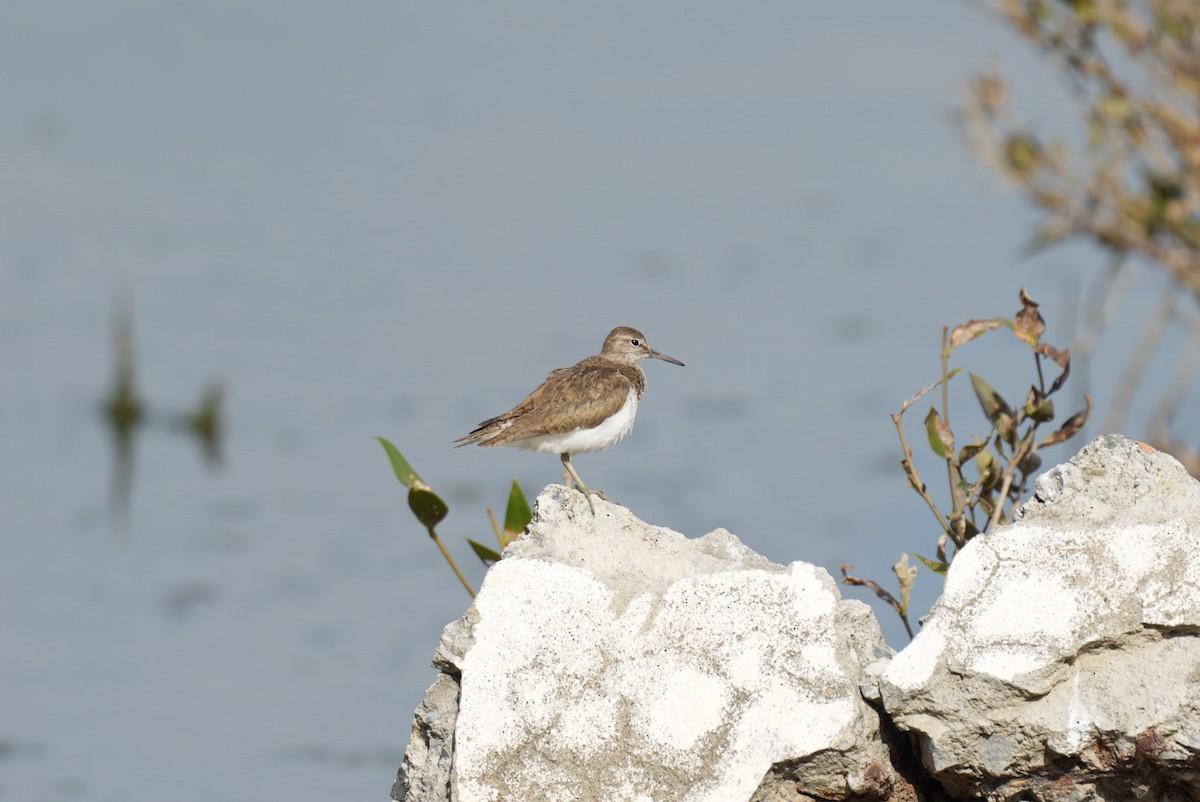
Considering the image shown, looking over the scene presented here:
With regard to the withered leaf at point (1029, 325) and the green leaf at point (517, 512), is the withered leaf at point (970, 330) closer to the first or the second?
the withered leaf at point (1029, 325)

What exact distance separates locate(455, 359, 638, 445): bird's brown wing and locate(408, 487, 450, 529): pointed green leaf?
29.7 inches

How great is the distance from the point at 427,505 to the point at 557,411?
102cm

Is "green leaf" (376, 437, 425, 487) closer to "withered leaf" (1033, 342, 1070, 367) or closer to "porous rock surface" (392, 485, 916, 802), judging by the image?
"porous rock surface" (392, 485, 916, 802)

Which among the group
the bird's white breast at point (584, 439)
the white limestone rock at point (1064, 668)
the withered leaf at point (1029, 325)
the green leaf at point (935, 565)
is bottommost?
the white limestone rock at point (1064, 668)

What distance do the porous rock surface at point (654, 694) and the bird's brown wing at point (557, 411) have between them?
1.94 meters

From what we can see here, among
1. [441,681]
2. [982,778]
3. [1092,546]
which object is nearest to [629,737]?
[441,681]

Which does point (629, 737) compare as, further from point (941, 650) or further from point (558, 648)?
point (941, 650)

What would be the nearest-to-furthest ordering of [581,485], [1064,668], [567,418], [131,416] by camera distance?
[1064,668] < [581,485] < [567,418] < [131,416]

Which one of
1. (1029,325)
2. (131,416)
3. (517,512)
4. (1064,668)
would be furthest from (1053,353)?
(131,416)

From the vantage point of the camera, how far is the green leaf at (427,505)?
5953mm

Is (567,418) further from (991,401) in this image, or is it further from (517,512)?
(991,401)

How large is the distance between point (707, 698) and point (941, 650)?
609 millimetres

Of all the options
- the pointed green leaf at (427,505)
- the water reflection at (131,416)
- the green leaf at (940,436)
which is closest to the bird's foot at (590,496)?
the pointed green leaf at (427,505)

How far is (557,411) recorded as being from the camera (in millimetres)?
6898
